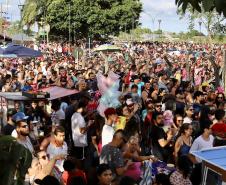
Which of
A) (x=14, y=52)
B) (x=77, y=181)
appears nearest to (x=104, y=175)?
(x=77, y=181)

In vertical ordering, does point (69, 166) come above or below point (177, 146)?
above

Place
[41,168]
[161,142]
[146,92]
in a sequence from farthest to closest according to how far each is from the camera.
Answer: [146,92]
[161,142]
[41,168]

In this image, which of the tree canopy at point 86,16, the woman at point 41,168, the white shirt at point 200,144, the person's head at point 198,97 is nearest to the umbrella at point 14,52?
the person's head at point 198,97

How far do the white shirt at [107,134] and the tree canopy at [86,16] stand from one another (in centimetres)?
4201

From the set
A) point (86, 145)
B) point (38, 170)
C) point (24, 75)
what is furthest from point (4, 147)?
point (24, 75)

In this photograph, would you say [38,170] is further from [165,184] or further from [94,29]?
[94,29]

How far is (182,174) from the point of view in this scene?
20.8 ft

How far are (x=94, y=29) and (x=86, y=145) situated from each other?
42.8 metres

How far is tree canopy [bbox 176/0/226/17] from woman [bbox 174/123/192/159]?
484 cm

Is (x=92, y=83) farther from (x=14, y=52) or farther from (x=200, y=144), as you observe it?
(x=200, y=144)

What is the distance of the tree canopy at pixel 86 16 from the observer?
50656mm

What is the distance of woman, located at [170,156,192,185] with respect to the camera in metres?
6.15

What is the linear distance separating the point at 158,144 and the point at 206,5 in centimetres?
560

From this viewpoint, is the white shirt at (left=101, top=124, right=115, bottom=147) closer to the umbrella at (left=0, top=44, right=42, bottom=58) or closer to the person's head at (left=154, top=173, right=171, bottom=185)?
the person's head at (left=154, top=173, right=171, bottom=185)
